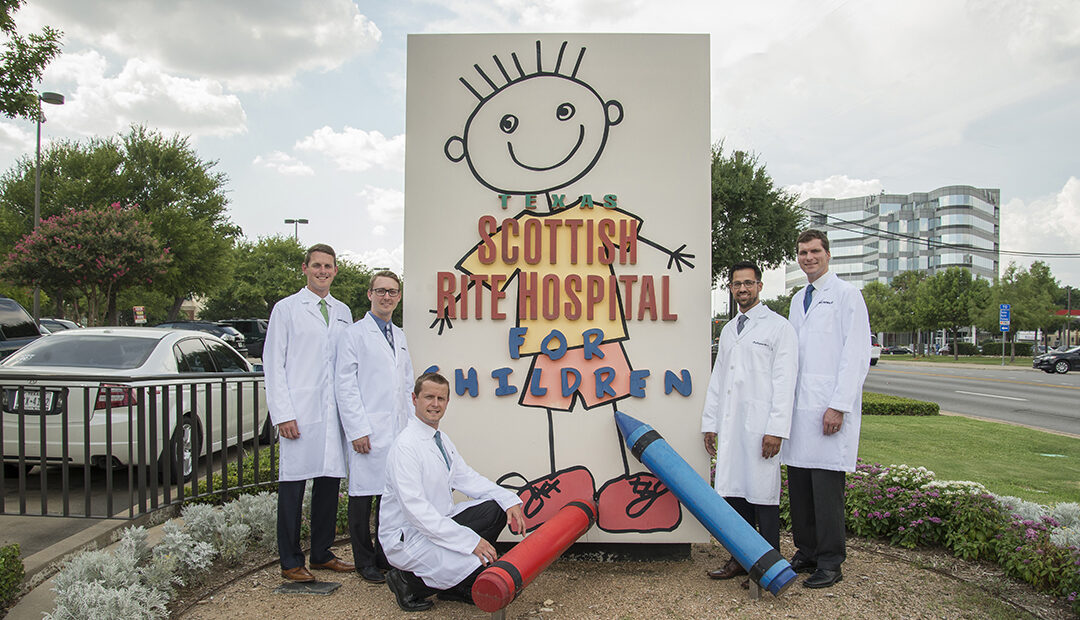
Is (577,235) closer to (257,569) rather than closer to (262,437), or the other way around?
(257,569)

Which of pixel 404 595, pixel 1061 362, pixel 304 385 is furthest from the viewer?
pixel 1061 362

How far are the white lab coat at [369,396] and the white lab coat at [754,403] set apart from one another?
2.02m

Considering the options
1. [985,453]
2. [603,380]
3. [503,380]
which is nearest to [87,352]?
[503,380]

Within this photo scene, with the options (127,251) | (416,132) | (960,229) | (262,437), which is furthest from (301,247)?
(960,229)

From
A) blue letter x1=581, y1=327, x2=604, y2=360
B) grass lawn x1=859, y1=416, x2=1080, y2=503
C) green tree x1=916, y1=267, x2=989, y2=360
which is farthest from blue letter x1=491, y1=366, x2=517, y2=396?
green tree x1=916, y1=267, x2=989, y2=360

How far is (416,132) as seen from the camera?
4.57m

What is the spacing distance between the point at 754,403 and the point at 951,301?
51.5m

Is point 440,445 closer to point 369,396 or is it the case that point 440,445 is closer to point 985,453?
point 369,396

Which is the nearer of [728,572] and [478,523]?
[478,523]

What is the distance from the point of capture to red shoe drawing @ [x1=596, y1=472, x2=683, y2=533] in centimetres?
441

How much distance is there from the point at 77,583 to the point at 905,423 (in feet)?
38.4

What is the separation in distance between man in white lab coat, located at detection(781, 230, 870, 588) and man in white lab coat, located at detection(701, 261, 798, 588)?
16cm

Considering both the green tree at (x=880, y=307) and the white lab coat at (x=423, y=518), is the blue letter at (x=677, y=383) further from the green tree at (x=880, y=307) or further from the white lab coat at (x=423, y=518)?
the green tree at (x=880, y=307)

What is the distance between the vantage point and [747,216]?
25.0 metres
